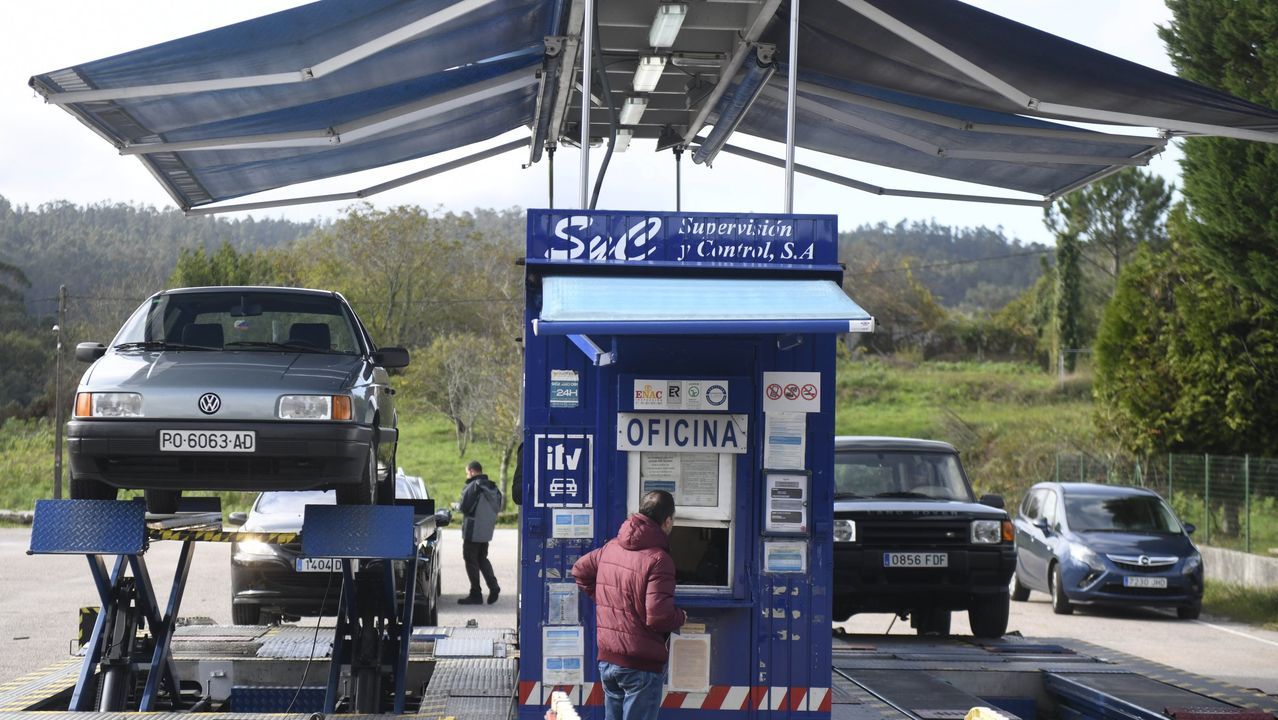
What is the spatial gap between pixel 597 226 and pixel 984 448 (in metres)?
40.1

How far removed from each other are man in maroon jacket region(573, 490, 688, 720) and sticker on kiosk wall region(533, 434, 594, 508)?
20.0 inches

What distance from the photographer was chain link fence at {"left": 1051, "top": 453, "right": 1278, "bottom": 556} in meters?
21.9

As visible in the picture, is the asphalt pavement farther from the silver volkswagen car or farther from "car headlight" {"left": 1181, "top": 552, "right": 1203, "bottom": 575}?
the silver volkswagen car

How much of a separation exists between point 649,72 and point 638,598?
16.5 feet

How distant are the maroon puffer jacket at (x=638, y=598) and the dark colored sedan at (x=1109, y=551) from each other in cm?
1279

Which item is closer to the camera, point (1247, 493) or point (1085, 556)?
point (1085, 556)

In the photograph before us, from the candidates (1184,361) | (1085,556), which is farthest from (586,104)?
(1184,361)

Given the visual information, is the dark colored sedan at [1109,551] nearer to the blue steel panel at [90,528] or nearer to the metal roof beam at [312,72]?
the metal roof beam at [312,72]

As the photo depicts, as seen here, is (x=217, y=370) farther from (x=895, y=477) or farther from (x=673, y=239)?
(x=895, y=477)

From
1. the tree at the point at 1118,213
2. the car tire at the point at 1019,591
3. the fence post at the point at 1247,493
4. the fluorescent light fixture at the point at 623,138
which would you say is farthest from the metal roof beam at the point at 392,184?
the tree at the point at 1118,213

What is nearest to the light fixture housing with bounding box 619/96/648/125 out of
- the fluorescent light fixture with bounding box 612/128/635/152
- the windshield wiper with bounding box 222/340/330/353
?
the fluorescent light fixture with bounding box 612/128/635/152

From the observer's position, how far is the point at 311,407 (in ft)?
23.2

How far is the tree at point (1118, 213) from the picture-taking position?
180ft

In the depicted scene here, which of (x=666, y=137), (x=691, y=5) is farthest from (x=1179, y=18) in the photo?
(x=691, y=5)
